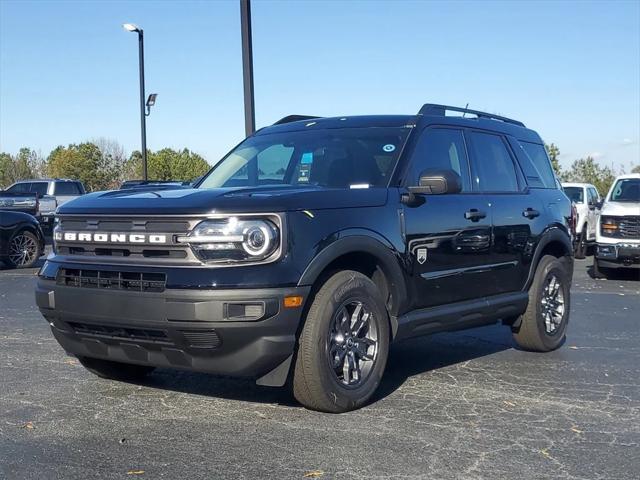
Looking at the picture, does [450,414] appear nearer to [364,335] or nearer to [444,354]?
[364,335]

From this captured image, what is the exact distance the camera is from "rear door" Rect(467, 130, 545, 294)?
21.3 ft

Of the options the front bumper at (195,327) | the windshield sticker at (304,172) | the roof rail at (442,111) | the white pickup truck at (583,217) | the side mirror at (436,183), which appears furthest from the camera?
the white pickup truck at (583,217)

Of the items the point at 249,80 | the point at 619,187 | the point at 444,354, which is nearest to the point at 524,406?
the point at 444,354

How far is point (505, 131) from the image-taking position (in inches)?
283

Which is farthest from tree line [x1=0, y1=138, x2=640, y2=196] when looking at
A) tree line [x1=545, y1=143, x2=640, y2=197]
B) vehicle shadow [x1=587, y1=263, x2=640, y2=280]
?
vehicle shadow [x1=587, y1=263, x2=640, y2=280]

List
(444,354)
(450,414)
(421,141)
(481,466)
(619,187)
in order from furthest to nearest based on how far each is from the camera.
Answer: (619,187)
(444,354)
(421,141)
(450,414)
(481,466)

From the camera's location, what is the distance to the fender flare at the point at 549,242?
23.0 ft

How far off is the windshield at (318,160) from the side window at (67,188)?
827 inches

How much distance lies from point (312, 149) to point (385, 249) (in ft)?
4.06

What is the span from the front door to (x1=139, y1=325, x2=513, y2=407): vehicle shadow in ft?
2.45

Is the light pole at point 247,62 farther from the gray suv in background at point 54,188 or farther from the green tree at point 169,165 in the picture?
the green tree at point 169,165

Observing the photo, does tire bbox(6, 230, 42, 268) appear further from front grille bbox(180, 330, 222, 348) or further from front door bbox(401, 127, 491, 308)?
front grille bbox(180, 330, 222, 348)

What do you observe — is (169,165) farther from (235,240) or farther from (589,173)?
(235,240)

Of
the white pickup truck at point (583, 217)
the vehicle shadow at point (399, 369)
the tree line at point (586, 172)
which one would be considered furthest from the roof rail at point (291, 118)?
the tree line at point (586, 172)
